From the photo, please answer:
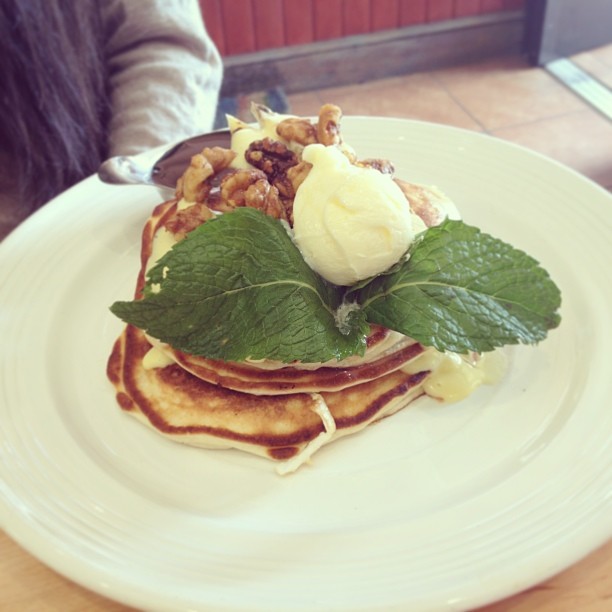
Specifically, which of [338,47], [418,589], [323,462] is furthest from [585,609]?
[338,47]

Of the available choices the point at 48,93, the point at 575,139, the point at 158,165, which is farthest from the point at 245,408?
the point at 575,139

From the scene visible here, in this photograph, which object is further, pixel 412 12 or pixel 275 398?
pixel 412 12

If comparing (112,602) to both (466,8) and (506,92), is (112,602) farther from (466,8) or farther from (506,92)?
(466,8)

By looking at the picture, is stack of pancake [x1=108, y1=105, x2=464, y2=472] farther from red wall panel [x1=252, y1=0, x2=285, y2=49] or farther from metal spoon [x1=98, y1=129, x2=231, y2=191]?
red wall panel [x1=252, y1=0, x2=285, y2=49]

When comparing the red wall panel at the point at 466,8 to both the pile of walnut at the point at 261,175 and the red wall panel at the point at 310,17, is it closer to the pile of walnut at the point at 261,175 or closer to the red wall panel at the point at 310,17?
the red wall panel at the point at 310,17

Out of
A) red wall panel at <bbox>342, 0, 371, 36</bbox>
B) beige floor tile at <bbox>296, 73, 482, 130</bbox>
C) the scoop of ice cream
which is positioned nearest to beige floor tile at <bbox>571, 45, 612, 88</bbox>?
beige floor tile at <bbox>296, 73, 482, 130</bbox>

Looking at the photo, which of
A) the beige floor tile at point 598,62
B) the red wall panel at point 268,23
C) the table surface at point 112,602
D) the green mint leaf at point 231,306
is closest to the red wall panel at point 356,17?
the red wall panel at point 268,23

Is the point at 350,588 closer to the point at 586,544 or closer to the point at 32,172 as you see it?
the point at 586,544
